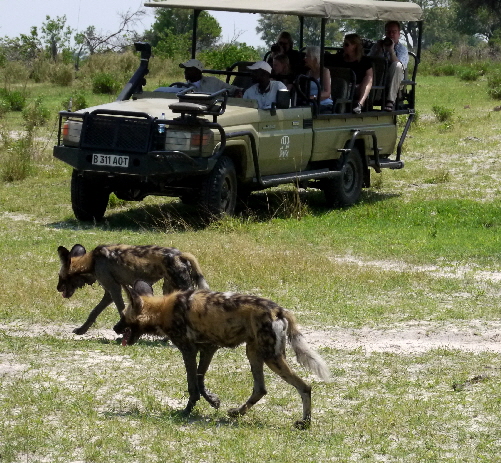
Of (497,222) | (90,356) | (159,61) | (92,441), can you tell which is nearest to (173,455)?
(92,441)

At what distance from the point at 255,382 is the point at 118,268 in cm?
213

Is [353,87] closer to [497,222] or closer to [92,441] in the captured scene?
[497,222]

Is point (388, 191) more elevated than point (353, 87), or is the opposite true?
point (353, 87)

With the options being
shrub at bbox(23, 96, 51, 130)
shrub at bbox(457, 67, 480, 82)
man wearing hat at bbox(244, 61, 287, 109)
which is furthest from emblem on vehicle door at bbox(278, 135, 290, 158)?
shrub at bbox(457, 67, 480, 82)

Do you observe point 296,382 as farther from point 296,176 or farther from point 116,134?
point 296,176

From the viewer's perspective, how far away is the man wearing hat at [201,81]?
12.7 metres

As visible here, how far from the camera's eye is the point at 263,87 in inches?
504

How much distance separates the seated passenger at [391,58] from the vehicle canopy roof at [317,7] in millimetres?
385

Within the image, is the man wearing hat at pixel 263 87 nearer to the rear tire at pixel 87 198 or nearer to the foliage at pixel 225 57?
the rear tire at pixel 87 198

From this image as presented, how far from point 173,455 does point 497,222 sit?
827 centimetres

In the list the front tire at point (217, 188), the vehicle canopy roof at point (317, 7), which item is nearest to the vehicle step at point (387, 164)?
the vehicle canopy roof at point (317, 7)

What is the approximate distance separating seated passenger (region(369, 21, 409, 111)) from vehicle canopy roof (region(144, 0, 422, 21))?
1.26 feet

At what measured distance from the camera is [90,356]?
718cm

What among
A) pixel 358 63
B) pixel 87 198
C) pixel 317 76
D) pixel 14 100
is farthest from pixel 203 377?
pixel 14 100
